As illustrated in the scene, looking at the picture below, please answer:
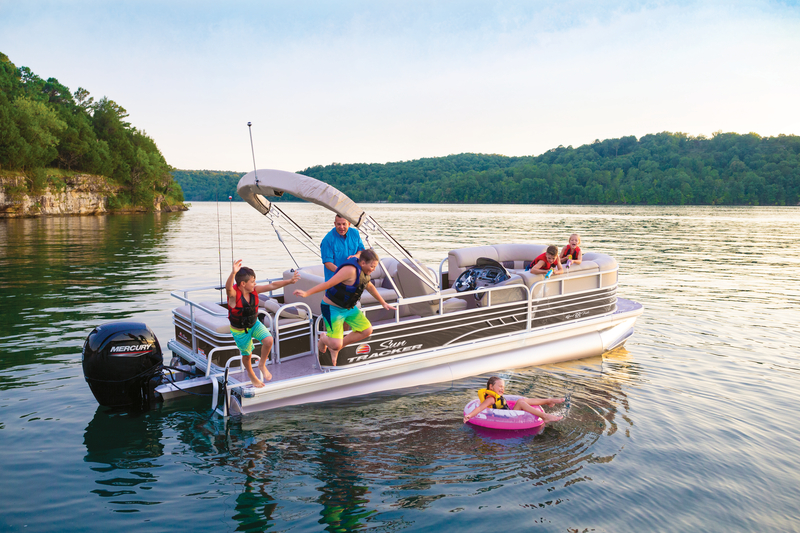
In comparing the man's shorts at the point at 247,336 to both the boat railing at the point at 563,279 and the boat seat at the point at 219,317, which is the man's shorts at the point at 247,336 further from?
the boat railing at the point at 563,279

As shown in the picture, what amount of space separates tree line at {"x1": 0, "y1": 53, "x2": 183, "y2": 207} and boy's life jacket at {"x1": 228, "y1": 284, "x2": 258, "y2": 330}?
58.3 meters

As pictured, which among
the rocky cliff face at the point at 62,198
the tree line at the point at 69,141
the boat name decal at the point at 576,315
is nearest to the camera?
the boat name decal at the point at 576,315

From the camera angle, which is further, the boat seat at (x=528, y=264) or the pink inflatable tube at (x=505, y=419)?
the boat seat at (x=528, y=264)

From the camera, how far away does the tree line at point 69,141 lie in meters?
54.1

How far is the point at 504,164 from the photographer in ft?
402

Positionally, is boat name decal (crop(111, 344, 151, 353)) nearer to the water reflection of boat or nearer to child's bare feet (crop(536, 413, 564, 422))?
the water reflection of boat

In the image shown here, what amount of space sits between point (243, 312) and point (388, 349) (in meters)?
1.89

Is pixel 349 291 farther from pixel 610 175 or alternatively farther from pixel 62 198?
pixel 610 175

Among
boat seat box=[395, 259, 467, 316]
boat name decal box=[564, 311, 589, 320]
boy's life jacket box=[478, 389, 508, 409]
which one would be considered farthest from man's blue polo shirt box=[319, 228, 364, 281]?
boat name decal box=[564, 311, 589, 320]

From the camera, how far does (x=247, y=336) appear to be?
18.2 ft

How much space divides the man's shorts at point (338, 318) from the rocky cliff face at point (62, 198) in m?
56.4

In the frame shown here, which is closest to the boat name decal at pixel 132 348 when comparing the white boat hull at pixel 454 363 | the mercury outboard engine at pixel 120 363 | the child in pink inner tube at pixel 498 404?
Result: the mercury outboard engine at pixel 120 363

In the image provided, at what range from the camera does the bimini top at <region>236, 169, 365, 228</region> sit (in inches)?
224

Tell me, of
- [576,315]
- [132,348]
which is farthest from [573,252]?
[132,348]
